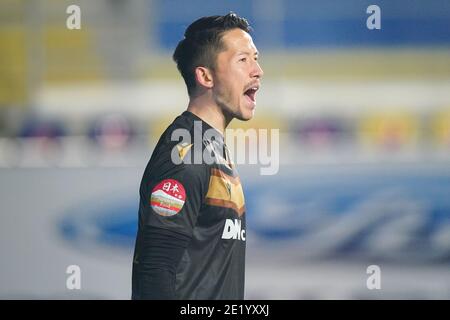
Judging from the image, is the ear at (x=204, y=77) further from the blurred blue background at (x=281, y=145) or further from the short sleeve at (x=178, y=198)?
the short sleeve at (x=178, y=198)

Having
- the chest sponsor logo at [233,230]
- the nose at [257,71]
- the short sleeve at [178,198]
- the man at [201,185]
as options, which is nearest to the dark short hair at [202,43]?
the man at [201,185]

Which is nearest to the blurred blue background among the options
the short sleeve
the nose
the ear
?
the nose

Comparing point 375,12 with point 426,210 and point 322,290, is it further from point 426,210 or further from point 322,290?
point 322,290

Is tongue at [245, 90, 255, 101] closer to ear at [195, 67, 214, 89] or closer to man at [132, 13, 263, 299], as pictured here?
man at [132, 13, 263, 299]

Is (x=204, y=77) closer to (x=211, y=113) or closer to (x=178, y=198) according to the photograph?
(x=211, y=113)

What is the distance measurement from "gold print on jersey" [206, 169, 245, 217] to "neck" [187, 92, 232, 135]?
23cm

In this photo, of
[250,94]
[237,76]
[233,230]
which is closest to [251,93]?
[250,94]

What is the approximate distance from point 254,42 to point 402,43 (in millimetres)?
704

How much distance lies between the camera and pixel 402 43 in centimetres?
400

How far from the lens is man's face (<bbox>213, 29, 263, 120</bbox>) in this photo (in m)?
3.80

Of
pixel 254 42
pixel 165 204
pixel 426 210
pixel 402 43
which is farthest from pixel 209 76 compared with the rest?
pixel 426 210

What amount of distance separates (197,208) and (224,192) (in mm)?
161

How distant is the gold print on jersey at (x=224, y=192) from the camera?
3.62 meters

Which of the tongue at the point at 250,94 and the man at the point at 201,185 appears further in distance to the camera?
the tongue at the point at 250,94
